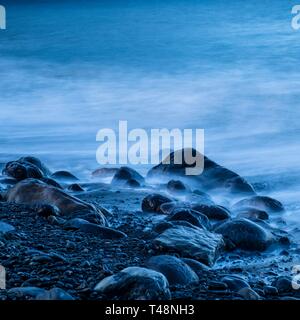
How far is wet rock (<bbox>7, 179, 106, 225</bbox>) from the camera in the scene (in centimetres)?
396

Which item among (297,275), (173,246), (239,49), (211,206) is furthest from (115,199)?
(239,49)

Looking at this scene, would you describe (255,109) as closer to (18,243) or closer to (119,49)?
(119,49)

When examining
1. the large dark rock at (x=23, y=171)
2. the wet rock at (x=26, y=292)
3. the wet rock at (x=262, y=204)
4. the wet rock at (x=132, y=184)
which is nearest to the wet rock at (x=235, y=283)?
the wet rock at (x=26, y=292)

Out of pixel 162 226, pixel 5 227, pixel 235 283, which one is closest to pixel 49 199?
pixel 5 227

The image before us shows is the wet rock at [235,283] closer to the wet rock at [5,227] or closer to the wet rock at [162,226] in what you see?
the wet rock at [162,226]

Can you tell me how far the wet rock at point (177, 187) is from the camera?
4.72 meters

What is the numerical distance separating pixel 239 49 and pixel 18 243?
31.6 ft

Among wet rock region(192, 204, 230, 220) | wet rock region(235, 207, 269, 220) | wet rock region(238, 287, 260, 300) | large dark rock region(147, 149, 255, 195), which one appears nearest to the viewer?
wet rock region(238, 287, 260, 300)

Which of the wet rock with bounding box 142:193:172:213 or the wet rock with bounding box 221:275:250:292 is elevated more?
the wet rock with bounding box 142:193:172:213

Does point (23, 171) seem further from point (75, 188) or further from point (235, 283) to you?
point (235, 283)

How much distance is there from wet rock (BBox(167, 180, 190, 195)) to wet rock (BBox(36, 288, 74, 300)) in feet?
6.54

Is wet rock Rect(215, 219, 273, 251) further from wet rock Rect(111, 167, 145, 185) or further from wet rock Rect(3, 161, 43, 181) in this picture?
wet rock Rect(3, 161, 43, 181)

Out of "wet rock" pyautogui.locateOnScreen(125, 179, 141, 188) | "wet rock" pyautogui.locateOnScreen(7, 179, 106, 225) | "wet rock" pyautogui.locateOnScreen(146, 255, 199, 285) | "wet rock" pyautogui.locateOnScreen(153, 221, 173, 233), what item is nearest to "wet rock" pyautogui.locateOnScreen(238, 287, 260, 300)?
"wet rock" pyautogui.locateOnScreen(146, 255, 199, 285)

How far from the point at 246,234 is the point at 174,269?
708 millimetres
